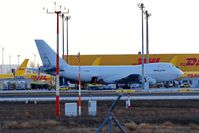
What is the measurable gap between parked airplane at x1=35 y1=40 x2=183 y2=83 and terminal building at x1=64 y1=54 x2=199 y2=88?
19914 millimetres

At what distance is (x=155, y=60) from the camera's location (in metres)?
123

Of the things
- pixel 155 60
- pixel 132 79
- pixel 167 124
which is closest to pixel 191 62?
pixel 155 60

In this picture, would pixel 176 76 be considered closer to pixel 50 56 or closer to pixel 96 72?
pixel 96 72

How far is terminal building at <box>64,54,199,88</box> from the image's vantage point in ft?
398

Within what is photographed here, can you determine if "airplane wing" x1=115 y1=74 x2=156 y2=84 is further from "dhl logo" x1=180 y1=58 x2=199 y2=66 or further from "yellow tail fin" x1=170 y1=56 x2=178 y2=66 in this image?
"dhl logo" x1=180 y1=58 x2=199 y2=66

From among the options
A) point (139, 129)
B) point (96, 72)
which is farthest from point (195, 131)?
point (96, 72)

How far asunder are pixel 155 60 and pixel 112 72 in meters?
25.0

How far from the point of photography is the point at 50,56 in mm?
91125

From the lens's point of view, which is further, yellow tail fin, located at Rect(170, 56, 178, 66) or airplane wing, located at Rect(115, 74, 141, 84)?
yellow tail fin, located at Rect(170, 56, 178, 66)

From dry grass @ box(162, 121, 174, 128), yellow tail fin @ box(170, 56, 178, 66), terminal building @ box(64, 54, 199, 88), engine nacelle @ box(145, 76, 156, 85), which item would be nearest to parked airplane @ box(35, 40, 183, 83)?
engine nacelle @ box(145, 76, 156, 85)

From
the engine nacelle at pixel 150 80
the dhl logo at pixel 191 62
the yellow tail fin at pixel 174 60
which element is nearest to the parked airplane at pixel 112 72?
the engine nacelle at pixel 150 80

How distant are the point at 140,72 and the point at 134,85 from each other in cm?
226

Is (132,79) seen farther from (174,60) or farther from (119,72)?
(174,60)

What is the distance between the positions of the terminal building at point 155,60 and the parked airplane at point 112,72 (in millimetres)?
19914
